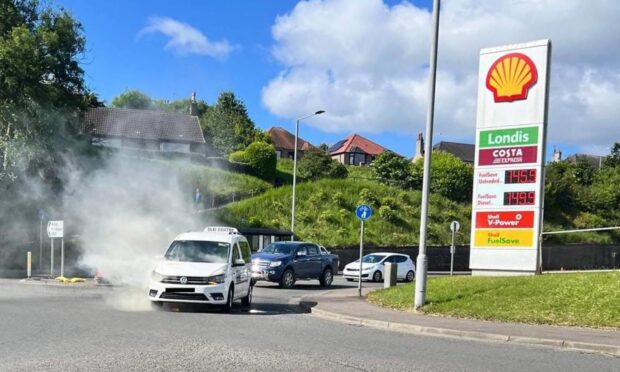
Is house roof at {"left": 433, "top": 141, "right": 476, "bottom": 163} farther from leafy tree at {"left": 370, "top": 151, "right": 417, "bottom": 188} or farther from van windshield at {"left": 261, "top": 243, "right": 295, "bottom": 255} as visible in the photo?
van windshield at {"left": 261, "top": 243, "right": 295, "bottom": 255}

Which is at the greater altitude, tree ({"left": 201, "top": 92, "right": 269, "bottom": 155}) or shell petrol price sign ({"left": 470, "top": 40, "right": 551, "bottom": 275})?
tree ({"left": 201, "top": 92, "right": 269, "bottom": 155})

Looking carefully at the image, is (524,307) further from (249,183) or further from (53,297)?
(249,183)

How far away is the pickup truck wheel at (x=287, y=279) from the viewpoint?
22.4 m

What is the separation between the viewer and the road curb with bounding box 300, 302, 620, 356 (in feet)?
33.5

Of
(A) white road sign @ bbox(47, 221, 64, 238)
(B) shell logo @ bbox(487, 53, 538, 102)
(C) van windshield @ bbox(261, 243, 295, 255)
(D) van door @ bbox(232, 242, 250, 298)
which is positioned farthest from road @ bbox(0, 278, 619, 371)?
(B) shell logo @ bbox(487, 53, 538, 102)

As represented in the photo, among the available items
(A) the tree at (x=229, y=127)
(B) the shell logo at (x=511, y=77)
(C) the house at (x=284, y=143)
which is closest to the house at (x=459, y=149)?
(C) the house at (x=284, y=143)

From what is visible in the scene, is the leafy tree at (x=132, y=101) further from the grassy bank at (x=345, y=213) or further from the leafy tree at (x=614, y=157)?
the leafy tree at (x=614, y=157)

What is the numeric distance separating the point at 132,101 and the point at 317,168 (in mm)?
47026

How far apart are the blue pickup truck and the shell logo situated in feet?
30.0

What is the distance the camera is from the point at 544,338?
429 inches

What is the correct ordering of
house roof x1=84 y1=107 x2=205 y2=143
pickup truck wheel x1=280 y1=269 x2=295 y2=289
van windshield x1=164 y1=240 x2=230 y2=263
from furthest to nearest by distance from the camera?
house roof x1=84 y1=107 x2=205 y2=143
pickup truck wheel x1=280 y1=269 x2=295 y2=289
van windshield x1=164 y1=240 x2=230 y2=263

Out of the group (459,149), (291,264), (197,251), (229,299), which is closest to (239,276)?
(229,299)

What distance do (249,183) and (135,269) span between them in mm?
24160

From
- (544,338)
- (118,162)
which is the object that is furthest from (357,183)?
(544,338)
